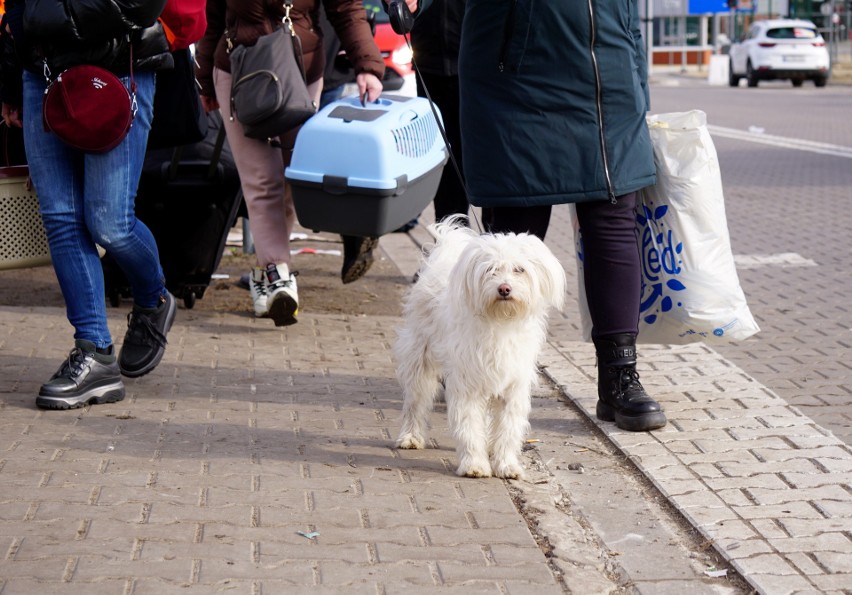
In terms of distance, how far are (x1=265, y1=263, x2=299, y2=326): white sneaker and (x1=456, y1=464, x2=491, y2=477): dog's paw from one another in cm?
237

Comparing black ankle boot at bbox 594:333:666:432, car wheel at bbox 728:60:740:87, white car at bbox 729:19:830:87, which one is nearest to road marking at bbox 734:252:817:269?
black ankle boot at bbox 594:333:666:432

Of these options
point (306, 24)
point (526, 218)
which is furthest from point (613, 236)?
point (306, 24)

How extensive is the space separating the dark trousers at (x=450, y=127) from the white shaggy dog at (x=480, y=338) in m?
1.97

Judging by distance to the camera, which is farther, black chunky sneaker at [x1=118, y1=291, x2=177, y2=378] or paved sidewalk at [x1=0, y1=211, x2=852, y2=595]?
black chunky sneaker at [x1=118, y1=291, x2=177, y2=378]

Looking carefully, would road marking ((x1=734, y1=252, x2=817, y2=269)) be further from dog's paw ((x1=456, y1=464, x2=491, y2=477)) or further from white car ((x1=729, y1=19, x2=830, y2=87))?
white car ((x1=729, y1=19, x2=830, y2=87))

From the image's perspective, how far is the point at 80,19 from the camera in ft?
15.9

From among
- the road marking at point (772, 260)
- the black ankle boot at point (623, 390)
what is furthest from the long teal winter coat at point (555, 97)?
the road marking at point (772, 260)

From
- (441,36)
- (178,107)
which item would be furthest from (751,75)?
(178,107)

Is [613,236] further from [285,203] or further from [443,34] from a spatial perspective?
[285,203]

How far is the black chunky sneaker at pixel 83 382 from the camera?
5.19 metres

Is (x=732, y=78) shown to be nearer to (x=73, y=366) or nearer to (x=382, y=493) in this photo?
(x=73, y=366)

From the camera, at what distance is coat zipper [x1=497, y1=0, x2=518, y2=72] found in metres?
4.73

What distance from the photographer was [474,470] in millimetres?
4402

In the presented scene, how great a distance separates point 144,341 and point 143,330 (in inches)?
1.9
